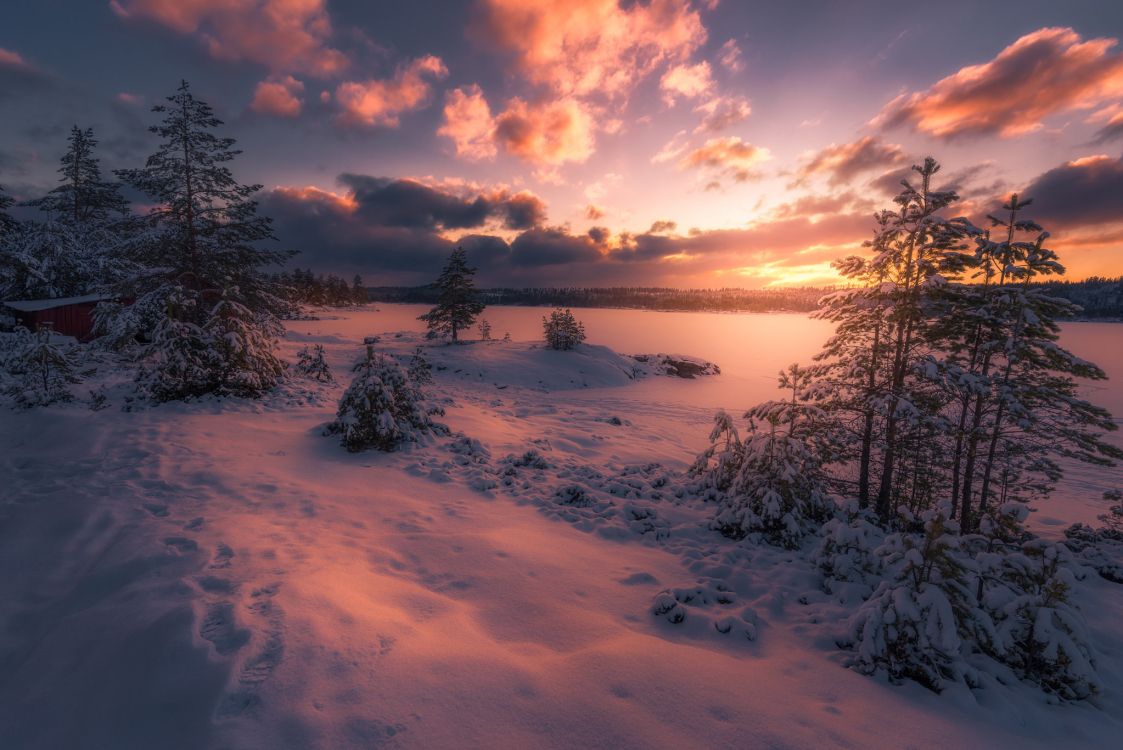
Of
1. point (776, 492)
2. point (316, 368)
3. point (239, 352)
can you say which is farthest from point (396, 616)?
point (316, 368)

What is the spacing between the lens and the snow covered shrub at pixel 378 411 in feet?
34.5

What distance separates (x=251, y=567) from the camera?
198 inches

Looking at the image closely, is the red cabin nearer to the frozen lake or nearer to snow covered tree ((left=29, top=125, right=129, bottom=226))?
snow covered tree ((left=29, top=125, right=129, bottom=226))

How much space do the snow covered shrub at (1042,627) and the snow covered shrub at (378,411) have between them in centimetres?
1125

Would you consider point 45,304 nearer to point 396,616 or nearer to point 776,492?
point 396,616

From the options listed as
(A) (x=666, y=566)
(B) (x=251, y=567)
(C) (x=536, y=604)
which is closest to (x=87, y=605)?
(B) (x=251, y=567)

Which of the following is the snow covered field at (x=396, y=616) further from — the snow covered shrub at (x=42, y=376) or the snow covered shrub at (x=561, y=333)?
the snow covered shrub at (x=561, y=333)

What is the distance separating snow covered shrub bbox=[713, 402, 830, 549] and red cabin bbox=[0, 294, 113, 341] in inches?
1345

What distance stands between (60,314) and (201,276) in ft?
58.1

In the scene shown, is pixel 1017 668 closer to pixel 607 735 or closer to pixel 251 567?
pixel 607 735

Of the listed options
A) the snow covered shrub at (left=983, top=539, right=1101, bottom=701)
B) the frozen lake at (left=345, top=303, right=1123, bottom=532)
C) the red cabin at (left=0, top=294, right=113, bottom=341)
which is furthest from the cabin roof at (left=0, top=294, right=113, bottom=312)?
the snow covered shrub at (left=983, top=539, right=1101, bottom=701)

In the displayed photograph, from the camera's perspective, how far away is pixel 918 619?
457 centimetres

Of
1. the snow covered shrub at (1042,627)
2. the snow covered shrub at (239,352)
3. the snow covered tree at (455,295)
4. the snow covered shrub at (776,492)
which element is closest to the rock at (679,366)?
the snow covered tree at (455,295)

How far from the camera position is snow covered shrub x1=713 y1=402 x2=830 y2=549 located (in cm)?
845
